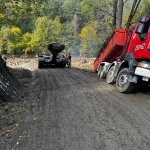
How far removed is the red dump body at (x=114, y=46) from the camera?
13.4 meters

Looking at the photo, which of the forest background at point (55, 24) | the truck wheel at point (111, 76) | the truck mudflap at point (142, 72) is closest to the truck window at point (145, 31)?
the truck mudflap at point (142, 72)

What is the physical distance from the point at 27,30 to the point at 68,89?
299 ft

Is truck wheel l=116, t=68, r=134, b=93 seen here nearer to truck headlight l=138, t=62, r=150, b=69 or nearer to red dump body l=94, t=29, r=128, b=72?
truck headlight l=138, t=62, r=150, b=69

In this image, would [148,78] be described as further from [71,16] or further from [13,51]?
[71,16]

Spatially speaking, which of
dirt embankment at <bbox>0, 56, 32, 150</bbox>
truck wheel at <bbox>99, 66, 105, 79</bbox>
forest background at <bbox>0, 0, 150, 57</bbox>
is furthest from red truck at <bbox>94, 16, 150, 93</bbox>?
forest background at <bbox>0, 0, 150, 57</bbox>

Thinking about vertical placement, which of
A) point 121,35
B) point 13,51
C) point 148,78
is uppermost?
point 121,35

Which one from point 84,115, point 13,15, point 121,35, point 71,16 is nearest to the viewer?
point 84,115

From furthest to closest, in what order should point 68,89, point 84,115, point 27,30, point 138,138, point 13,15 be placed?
1. point 27,30
2. point 13,15
3. point 68,89
4. point 84,115
5. point 138,138

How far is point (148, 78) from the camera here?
10594 mm

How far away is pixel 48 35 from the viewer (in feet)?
254

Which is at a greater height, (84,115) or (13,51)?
(84,115)

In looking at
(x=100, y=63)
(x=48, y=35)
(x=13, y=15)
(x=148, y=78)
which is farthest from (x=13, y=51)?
(x=148, y=78)

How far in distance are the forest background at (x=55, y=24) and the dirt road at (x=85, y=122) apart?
7434mm

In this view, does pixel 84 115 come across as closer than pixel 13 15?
Yes
